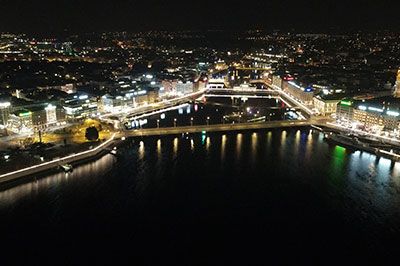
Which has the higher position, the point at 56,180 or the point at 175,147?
the point at 175,147

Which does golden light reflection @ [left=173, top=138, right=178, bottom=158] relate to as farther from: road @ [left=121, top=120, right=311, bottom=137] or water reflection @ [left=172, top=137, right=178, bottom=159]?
road @ [left=121, top=120, right=311, bottom=137]

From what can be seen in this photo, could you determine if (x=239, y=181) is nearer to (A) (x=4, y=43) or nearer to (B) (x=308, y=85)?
(B) (x=308, y=85)

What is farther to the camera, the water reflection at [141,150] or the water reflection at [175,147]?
the water reflection at [175,147]

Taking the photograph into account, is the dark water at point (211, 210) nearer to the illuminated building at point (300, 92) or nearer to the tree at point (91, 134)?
the tree at point (91, 134)

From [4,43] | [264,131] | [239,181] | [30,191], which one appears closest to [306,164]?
[239,181]

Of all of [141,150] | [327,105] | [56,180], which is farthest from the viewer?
[327,105]

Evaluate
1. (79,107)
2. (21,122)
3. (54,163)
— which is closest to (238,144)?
(54,163)

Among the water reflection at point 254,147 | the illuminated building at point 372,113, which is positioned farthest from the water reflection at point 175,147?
the illuminated building at point 372,113

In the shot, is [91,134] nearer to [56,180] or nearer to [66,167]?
[66,167]
